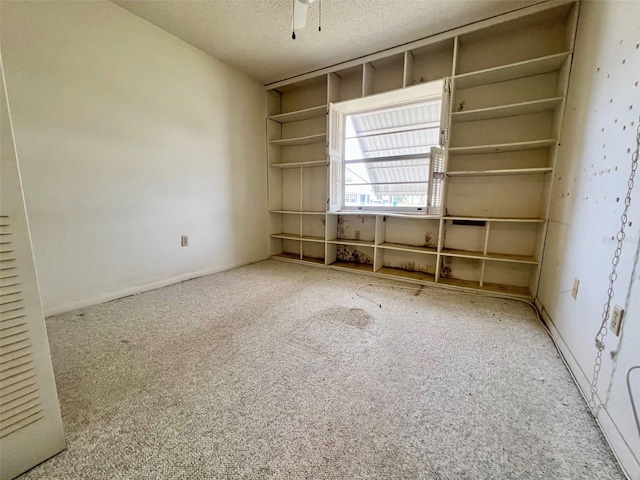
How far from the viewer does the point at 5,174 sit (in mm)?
745

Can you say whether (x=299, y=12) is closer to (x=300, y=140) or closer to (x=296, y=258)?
(x=300, y=140)

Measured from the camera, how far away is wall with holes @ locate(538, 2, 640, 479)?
98 centimetres

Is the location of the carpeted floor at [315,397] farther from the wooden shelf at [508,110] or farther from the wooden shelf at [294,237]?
the wooden shelf at [508,110]

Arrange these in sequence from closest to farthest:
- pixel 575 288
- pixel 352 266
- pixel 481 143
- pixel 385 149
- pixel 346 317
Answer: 1. pixel 575 288
2. pixel 346 317
3. pixel 481 143
4. pixel 385 149
5. pixel 352 266

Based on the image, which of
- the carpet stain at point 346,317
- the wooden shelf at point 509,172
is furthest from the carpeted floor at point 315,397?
the wooden shelf at point 509,172

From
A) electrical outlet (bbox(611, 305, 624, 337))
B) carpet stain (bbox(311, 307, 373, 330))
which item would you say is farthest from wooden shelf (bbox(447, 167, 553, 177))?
carpet stain (bbox(311, 307, 373, 330))

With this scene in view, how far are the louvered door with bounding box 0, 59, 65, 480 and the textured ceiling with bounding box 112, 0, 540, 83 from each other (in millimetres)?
2135

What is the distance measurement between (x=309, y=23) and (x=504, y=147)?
2.16 m

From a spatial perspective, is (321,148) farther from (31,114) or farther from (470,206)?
(31,114)

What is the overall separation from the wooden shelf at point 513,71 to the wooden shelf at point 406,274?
6.72 ft

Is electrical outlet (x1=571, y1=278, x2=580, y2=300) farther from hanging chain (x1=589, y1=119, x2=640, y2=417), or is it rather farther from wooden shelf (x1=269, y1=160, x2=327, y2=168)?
wooden shelf (x1=269, y1=160, x2=327, y2=168)

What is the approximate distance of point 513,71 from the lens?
90.0 inches

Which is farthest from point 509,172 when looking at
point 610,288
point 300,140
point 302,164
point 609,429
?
point 300,140

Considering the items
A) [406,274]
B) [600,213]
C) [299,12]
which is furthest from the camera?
[406,274]
